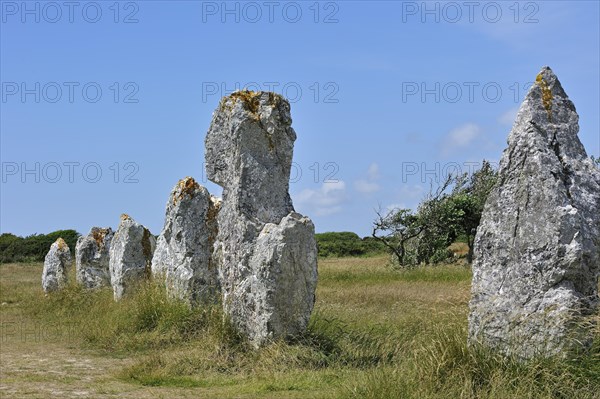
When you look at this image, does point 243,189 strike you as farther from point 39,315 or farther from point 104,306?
point 39,315

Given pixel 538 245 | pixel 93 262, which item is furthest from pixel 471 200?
pixel 538 245

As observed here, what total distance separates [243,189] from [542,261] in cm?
541

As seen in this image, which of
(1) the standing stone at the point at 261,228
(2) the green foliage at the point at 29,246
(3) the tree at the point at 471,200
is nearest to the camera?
(1) the standing stone at the point at 261,228

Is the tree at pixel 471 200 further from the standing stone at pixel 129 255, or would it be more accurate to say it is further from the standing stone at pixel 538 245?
the standing stone at pixel 538 245

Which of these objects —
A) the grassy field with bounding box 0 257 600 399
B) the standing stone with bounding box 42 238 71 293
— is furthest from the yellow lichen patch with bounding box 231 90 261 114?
the standing stone with bounding box 42 238 71 293

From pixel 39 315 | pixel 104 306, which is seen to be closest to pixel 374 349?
pixel 104 306

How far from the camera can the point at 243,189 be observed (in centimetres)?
1277

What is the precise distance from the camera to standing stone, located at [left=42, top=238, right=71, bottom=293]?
77.6ft

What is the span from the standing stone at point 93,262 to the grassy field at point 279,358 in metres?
3.73

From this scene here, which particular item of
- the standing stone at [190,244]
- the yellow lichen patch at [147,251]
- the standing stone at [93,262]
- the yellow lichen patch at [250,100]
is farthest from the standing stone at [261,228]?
the standing stone at [93,262]

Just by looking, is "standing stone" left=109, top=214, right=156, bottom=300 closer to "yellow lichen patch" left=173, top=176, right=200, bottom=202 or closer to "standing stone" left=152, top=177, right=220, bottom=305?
"standing stone" left=152, top=177, right=220, bottom=305

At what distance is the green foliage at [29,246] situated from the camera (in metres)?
47.3

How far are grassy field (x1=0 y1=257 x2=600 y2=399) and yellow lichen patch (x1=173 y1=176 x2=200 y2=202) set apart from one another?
189 cm

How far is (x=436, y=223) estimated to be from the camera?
106 ft
